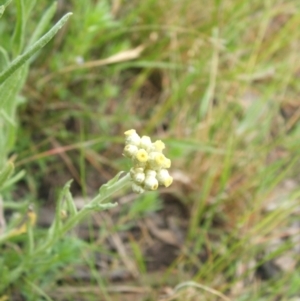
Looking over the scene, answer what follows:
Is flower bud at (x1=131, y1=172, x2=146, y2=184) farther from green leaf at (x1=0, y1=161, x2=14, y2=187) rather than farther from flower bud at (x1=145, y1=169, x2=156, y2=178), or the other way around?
green leaf at (x1=0, y1=161, x2=14, y2=187)

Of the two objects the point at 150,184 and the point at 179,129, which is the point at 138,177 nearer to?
the point at 150,184

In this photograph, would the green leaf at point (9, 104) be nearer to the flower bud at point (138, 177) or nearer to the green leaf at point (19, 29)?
the green leaf at point (19, 29)

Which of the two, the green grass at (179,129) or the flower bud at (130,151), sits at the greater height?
the green grass at (179,129)

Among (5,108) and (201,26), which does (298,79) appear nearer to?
(201,26)

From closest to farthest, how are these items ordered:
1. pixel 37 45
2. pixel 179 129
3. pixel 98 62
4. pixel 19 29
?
pixel 37 45 < pixel 19 29 < pixel 98 62 < pixel 179 129

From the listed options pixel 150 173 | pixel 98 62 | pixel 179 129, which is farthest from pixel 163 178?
pixel 179 129

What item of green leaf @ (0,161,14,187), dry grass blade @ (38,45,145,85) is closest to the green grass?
dry grass blade @ (38,45,145,85)

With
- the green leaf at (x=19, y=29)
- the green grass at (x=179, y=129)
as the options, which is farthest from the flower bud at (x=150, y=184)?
the green grass at (x=179, y=129)
